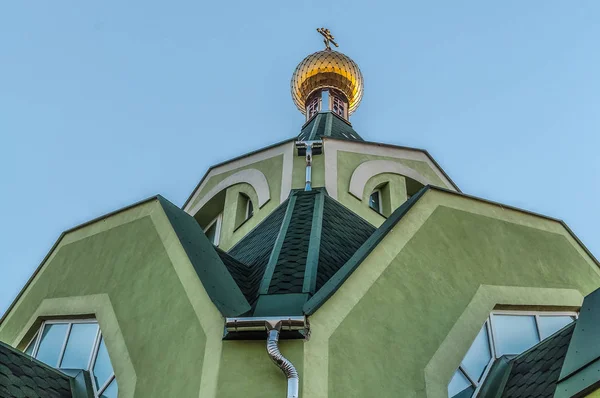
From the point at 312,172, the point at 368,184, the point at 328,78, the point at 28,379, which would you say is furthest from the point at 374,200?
the point at 328,78

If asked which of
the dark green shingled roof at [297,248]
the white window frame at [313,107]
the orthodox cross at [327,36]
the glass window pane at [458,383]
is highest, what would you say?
the orthodox cross at [327,36]

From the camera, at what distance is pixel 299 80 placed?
17.1 meters

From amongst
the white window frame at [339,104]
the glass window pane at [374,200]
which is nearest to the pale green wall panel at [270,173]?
the glass window pane at [374,200]

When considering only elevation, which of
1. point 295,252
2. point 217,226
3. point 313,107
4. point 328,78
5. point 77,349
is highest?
point 328,78

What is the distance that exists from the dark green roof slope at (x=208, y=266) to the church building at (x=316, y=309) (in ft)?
0.08

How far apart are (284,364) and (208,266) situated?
1.57m

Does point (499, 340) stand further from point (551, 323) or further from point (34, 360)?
point (34, 360)

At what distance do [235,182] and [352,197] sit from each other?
1884 mm

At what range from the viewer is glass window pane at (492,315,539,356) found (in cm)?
652

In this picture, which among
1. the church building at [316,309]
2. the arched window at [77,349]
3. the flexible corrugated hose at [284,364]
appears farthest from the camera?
the arched window at [77,349]

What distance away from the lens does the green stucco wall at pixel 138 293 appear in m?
5.62

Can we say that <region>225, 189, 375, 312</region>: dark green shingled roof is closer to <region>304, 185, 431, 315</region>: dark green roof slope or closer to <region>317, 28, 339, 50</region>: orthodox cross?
<region>304, 185, 431, 315</region>: dark green roof slope

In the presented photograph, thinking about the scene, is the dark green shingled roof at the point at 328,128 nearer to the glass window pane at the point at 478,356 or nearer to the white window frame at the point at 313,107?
the white window frame at the point at 313,107

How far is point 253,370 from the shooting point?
208 inches
